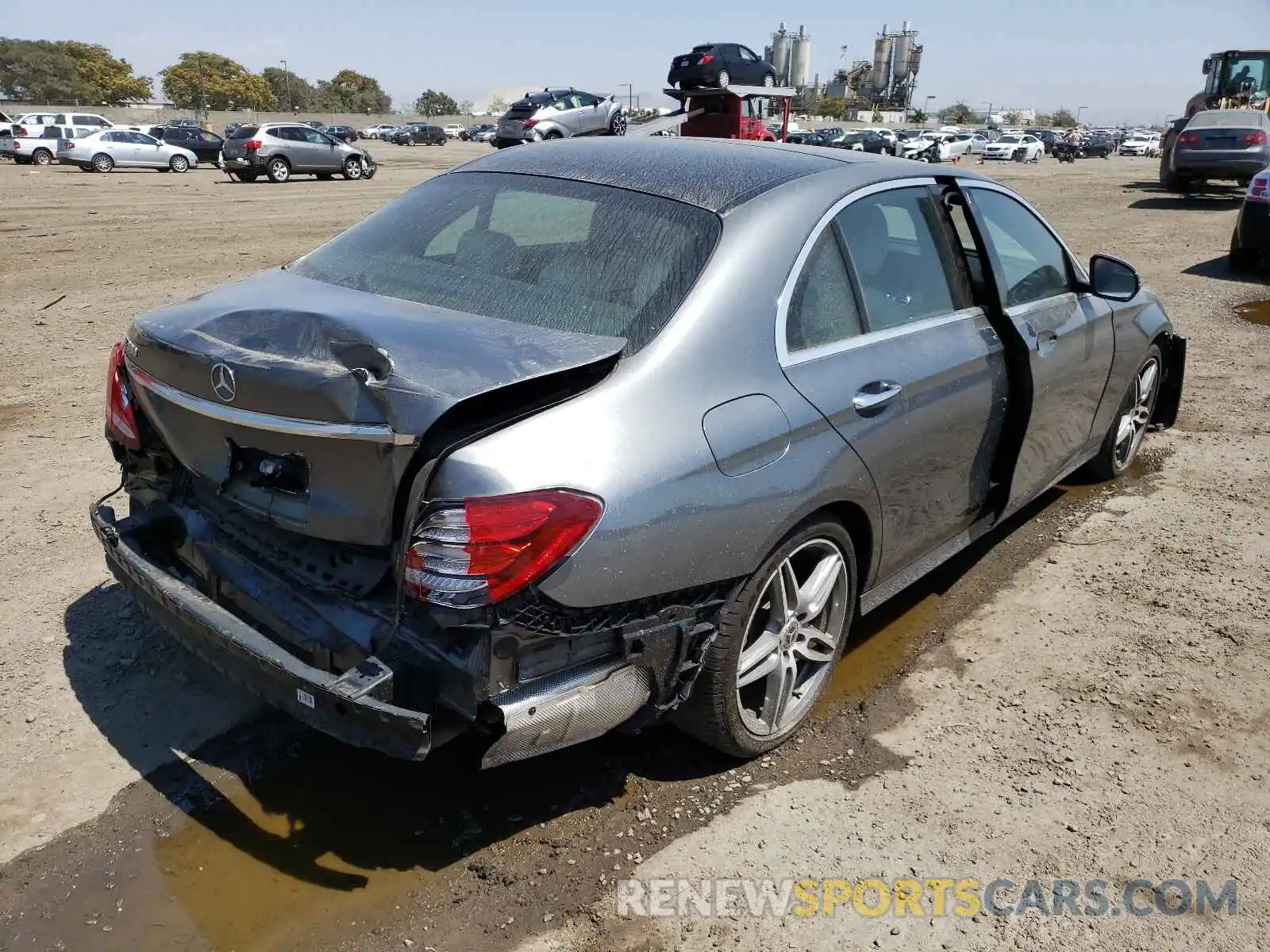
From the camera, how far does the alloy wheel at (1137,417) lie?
5328 mm

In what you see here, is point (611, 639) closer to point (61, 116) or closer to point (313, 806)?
point (313, 806)

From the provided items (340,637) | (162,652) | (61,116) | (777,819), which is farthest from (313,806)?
(61,116)

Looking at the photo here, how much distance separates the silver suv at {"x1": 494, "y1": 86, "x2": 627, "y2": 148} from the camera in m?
27.5

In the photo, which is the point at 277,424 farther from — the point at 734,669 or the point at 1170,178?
the point at 1170,178

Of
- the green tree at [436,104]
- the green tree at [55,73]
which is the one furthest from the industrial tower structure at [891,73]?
the green tree at [55,73]

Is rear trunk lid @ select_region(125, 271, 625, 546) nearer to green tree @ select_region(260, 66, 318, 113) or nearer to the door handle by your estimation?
the door handle

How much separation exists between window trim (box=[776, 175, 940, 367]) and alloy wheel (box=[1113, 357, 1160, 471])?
8.24 ft

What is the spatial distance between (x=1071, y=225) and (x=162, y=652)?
55.4 ft

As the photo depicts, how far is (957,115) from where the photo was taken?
12462 centimetres

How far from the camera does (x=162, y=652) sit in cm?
356

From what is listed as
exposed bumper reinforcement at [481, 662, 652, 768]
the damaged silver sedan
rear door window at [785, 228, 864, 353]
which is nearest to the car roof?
the damaged silver sedan

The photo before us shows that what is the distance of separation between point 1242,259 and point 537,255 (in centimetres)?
1198

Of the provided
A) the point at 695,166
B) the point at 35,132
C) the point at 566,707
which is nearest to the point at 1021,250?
the point at 695,166

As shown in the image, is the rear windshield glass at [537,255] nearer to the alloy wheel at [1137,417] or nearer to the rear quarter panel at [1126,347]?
the rear quarter panel at [1126,347]
